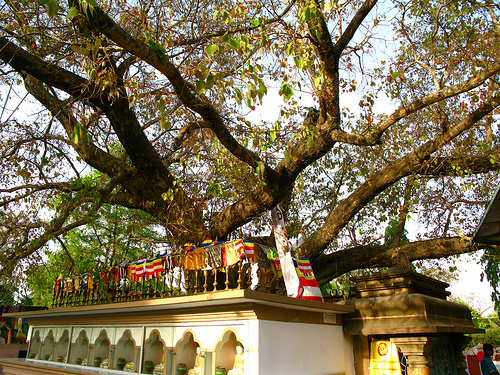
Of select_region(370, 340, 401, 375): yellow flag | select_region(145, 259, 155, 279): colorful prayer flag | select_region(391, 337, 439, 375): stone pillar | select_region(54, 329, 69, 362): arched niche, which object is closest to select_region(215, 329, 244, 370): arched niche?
select_region(145, 259, 155, 279): colorful prayer flag

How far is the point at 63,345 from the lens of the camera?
7.73 meters

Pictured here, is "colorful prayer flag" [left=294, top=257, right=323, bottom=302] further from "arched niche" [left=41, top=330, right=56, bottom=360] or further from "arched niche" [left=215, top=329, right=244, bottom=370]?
"arched niche" [left=41, top=330, right=56, bottom=360]

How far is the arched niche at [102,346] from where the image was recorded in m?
6.69

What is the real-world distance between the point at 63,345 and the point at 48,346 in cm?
55

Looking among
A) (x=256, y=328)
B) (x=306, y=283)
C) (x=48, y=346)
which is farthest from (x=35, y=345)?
(x=256, y=328)

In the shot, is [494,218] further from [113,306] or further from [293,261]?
[113,306]

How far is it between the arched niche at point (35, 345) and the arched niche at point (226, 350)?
16.2ft

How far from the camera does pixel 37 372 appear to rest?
6.95 metres

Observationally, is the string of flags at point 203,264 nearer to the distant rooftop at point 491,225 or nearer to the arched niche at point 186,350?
the arched niche at point 186,350

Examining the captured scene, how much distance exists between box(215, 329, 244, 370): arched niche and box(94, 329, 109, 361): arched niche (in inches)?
94.5

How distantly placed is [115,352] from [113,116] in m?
3.80

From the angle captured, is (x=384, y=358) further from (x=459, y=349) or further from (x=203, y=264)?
(x=203, y=264)

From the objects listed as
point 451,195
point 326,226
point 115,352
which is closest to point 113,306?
point 115,352

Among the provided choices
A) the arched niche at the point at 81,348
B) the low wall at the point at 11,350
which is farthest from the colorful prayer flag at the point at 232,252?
the low wall at the point at 11,350
